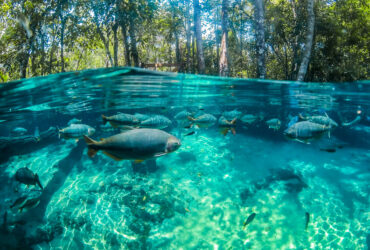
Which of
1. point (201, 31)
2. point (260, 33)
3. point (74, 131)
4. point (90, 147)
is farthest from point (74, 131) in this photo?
point (201, 31)

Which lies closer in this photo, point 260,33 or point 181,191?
point 181,191

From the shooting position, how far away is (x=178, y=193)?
8836 millimetres

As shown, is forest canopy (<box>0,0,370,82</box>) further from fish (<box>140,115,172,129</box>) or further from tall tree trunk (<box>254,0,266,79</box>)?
fish (<box>140,115,172,129</box>)

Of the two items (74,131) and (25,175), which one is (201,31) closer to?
(74,131)

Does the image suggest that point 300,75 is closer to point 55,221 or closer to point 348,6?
point 348,6

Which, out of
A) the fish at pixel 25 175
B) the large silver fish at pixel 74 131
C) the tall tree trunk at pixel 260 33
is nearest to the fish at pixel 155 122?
the large silver fish at pixel 74 131

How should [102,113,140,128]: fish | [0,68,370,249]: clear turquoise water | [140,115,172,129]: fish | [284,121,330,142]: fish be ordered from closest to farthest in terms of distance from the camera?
[284,121,330,142]: fish, [102,113,140,128]: fish, [140,115,172,129]: fish, [0,68,370,249]: clear turquoise water

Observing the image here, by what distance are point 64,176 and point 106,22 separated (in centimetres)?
1256

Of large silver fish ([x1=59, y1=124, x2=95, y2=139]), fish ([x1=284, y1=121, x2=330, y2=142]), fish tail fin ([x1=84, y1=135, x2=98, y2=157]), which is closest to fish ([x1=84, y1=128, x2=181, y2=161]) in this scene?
fish tail fin ([x1=84, y1=135, x2=98, y2=157])

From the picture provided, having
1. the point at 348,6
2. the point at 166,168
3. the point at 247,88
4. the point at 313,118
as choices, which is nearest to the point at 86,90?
the point at 166,168

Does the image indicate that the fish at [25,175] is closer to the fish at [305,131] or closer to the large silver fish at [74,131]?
the large silver fish at [74,131]

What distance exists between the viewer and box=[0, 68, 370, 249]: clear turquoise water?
7.12m

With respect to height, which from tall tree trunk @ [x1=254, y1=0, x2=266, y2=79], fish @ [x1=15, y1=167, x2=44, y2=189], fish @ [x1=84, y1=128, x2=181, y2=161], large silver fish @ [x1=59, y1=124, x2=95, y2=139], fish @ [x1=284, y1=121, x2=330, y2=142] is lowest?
fish @ [x1=15, y1=167, x2=44, y2=189]

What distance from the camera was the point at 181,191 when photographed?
898 centimetres
